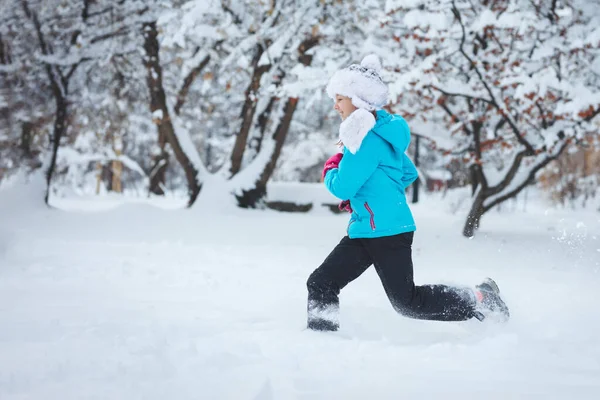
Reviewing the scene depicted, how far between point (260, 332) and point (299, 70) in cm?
514

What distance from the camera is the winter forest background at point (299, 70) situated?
6.50 metres

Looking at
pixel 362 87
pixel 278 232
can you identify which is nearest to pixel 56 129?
pixel 278 232

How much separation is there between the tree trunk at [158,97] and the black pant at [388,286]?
7.61 metres

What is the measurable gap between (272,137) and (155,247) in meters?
4.55

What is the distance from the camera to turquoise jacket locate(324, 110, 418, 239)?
2.52 meters

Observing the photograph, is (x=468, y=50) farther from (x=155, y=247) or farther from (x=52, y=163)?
(x=52, y=163)

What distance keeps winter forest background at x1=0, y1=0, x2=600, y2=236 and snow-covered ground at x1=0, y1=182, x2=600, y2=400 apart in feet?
6.78

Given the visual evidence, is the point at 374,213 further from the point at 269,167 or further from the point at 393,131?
the point at 269,167

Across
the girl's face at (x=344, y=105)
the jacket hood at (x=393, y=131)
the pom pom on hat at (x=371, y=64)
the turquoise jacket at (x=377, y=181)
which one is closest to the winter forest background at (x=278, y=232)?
the turquoise jacket at (x=377, y=181)

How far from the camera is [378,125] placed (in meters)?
2.58

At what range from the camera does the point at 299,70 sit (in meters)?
7.24

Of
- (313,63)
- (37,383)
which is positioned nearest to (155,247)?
(37,383)

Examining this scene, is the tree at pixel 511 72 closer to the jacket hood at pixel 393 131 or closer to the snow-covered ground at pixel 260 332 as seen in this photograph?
the snow-covered ground at pixel 260 332

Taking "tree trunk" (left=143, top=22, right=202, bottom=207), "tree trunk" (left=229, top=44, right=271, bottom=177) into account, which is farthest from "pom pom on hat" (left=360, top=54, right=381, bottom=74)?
"tree trunk" (left=143, top=22, right=202, bottom=207)
